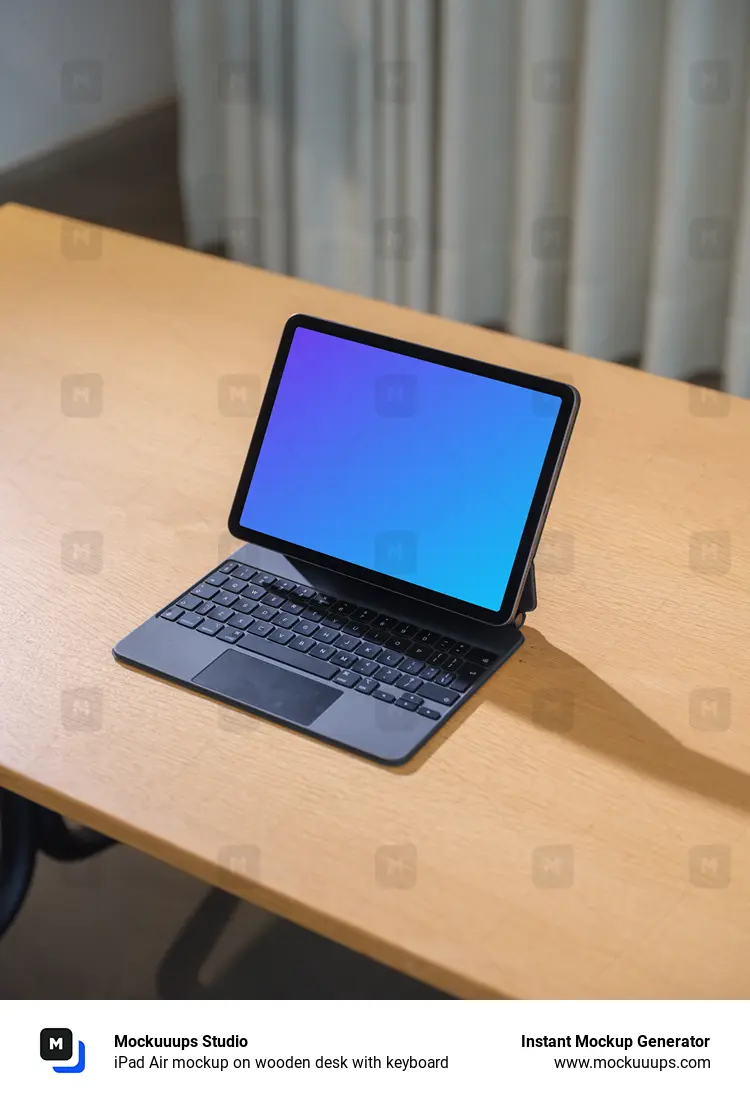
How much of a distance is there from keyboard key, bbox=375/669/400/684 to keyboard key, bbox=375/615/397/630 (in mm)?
55

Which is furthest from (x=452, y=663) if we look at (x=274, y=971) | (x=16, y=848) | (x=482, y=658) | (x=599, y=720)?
(x=274, y=971)

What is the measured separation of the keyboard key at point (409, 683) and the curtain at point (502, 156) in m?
1.80

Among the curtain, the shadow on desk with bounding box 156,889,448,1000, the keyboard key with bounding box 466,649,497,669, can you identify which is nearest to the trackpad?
the keyboard key with bounding box 466,649,497,669

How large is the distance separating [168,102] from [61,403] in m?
2.94

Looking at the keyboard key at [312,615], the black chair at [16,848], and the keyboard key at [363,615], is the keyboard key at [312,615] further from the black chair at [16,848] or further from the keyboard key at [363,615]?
the black chair at [16,848]

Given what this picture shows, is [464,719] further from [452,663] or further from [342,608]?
[342,608]

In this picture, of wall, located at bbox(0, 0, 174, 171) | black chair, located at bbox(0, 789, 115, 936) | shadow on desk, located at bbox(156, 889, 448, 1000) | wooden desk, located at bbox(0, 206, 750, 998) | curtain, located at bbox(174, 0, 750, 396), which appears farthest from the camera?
wall, located at bbox(0, 0, 174, 171)

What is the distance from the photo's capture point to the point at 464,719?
Answer: 1.07 meters

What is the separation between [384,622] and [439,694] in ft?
0.34

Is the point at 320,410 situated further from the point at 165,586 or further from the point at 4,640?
the point at 4,640

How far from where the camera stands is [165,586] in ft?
4.00

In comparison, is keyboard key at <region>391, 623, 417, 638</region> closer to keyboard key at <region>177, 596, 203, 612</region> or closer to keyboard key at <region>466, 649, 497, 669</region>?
keyboard key at <region>466, 649, 497, 669</region>
